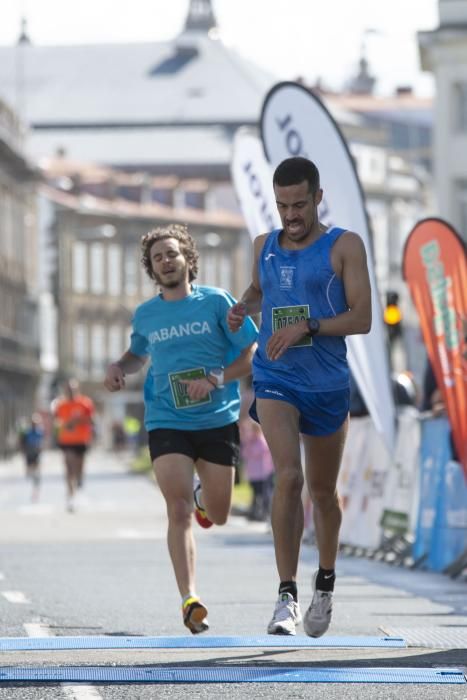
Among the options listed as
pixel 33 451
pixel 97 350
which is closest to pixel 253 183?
pixel 33 451

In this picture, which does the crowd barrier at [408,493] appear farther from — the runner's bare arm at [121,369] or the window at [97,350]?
the window at [97,350]

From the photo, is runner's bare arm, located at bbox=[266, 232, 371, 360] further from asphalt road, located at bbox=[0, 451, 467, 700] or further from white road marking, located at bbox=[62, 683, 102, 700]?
white road marking, located at bbox=[62, 683, 102, 700]

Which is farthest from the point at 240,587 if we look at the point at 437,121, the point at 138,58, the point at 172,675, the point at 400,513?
the point at 138,58

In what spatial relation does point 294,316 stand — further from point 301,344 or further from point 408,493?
point 408,493

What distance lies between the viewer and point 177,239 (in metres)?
10.6

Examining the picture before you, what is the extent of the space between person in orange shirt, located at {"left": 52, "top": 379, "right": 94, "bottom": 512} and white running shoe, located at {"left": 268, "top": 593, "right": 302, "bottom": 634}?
21.4 m

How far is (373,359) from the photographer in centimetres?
1880

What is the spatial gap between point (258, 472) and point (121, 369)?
1720 centimetres

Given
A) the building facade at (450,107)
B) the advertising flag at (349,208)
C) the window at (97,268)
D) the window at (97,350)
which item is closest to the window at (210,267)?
the window at (97,268)

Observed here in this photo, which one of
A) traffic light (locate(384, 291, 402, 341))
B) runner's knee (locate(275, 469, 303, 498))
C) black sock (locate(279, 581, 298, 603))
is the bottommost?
black sock (locate(279, 581, 298, 603))

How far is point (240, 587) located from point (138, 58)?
128028 mm

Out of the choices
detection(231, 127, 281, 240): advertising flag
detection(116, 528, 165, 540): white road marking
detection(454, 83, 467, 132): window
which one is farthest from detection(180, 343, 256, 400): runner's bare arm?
detection(454, 83, 467, 132): window

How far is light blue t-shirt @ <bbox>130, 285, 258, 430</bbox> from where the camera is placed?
1045 cm

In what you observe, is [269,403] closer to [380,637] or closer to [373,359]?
[380,637]
